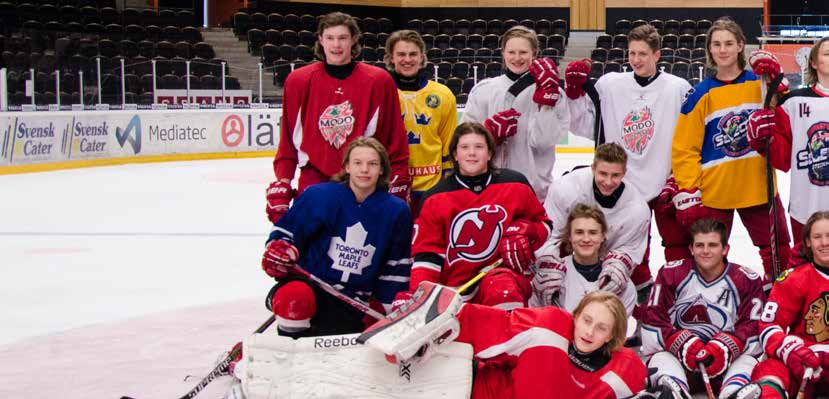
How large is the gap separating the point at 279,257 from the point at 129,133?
28.4 ft

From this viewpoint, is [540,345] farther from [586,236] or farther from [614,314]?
[586,236]

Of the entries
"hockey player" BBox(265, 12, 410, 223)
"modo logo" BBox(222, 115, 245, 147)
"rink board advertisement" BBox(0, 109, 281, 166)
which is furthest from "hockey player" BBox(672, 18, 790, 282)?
"modo logo" BBox(222, 115, 245, 147)

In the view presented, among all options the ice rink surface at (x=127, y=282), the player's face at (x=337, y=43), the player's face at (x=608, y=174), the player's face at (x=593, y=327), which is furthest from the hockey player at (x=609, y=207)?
the ice rink surface at (x=127, y=282)

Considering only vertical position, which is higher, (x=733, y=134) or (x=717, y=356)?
(x=733, y=134)

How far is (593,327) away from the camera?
97.7 inches

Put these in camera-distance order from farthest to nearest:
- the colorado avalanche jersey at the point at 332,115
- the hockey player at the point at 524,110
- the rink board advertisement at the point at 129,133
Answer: the rink board advertisement at the point at 129,133, the hockey player at the point at 524,110, the colorado avalanche jersey at the point at 332,115

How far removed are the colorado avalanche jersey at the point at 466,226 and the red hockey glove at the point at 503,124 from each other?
398 mm

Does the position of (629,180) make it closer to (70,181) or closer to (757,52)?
(757,52)

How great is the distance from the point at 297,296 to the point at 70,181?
7.05 meters

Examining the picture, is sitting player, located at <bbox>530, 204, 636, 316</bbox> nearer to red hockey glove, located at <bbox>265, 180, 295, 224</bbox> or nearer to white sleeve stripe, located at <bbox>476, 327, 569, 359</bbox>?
white sleeve stripe, located at <bbox>476, 327, 569, 359</bbox>

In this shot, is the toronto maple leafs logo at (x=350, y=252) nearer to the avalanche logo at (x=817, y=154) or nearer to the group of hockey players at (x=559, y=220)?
the group of hockey players at (x=559, y=220)

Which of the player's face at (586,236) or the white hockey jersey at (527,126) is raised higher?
the white hockey jersey at (527,126)

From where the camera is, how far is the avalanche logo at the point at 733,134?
3373 mm

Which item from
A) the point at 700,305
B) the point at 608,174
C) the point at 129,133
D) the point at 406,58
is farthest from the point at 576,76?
the point at 129,133
